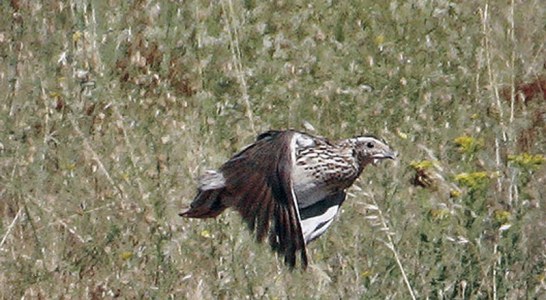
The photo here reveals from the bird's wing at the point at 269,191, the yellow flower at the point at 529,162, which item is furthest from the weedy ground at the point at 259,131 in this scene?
the bird's wing at the point at 269,191

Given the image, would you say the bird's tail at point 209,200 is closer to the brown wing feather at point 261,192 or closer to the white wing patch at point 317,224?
the brown wing feather at point 261,192

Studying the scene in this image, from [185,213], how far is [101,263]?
359mm

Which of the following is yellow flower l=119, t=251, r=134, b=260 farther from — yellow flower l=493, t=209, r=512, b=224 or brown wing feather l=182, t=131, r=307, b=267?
yellow flower l=493, t=209, r=512, b=224

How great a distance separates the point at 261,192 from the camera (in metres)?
6.04

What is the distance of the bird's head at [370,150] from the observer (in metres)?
6.67

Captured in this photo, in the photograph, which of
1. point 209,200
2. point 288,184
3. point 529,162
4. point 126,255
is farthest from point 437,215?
point 126,255

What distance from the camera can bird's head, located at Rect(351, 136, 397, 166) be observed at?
21.9 ft

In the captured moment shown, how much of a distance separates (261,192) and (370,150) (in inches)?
32.3

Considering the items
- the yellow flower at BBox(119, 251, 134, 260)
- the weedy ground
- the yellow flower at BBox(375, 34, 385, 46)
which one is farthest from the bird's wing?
the yellow flower at BBox(375, 34, 385, 46)

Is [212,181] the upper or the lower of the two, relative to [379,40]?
upper

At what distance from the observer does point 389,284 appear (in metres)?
5.56

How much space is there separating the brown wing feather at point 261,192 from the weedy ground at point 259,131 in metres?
0.10

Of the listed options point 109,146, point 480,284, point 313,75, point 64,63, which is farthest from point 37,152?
point 480,284

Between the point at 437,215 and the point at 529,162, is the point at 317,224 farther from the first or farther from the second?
the point at 529,162
